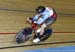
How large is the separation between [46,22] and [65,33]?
25 centimetres

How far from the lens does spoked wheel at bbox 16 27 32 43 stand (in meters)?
2.01

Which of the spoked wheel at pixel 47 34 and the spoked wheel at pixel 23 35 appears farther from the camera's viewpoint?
the spoked wheel at pixel 47 34

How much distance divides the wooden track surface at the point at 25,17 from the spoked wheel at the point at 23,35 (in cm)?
4

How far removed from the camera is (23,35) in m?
2.03

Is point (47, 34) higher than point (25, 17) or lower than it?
lower

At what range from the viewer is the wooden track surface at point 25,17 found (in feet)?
6.59

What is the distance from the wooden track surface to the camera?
2.01 metres

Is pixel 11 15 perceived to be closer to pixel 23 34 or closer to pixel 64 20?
pixel 23 34

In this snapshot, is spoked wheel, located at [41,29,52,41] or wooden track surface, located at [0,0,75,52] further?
spoked wheel, located at [41,29,52,41]

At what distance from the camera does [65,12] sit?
2365 mm

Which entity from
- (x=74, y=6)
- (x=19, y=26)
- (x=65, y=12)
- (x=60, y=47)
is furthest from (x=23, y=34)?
(x=74, y=6)

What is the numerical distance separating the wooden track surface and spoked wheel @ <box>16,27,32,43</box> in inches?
1.5

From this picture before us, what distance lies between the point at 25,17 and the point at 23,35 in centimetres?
17

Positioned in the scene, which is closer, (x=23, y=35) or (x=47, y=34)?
(x=23, y=35)
